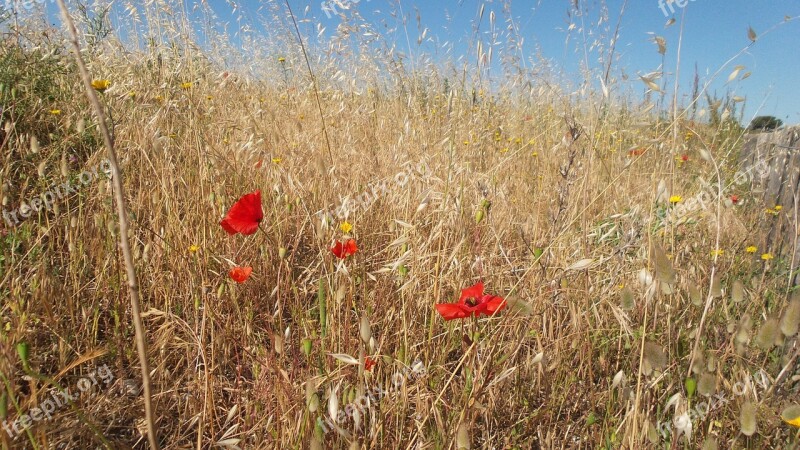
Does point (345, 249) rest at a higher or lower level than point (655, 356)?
higher

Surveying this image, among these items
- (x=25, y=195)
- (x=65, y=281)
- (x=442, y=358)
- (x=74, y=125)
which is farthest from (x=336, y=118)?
(x=442, y=358)

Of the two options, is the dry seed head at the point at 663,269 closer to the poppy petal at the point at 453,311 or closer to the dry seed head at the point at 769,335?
the dry seed head at the point at 769,335

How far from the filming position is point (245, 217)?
1161 millimetres

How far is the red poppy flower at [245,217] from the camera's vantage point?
114 cm

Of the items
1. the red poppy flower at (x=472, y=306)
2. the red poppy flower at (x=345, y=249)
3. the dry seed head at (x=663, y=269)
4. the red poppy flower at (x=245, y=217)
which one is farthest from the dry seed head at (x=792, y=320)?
the red poppy flower at (x=245, y=217)

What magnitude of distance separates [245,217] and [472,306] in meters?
0.59

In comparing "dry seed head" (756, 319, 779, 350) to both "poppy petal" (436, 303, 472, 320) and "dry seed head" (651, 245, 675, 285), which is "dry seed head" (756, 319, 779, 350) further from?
"poppy petal" (436, 303, 472, 320)

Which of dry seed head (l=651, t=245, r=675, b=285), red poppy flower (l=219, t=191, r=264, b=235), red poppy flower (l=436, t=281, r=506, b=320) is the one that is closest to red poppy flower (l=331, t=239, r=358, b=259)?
red poppy flower (l=219, t=191, r=264, b=235)

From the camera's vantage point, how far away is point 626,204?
2.47 metres

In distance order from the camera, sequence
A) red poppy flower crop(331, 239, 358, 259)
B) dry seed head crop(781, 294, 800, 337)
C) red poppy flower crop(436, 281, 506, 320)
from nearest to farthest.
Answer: dry seed head crop(781, 294, 800, 337) → red poppy flower crop(436, 281, 506, 320) → red poppy flower crop(331, 239, 358, 259)

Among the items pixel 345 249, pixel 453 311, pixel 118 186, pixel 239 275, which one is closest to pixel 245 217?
pixel 239 275

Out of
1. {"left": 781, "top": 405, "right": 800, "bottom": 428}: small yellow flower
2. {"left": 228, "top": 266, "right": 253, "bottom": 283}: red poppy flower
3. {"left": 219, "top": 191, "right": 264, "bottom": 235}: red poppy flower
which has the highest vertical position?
{"left": 219, "top": 191, "right": 264, "bottom": 235}: red poppy flower

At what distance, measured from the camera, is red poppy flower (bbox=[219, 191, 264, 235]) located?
45.0 inches

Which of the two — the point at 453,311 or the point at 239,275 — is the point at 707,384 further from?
the point at 239,275
